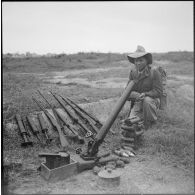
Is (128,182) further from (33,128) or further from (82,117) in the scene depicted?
(82,117)

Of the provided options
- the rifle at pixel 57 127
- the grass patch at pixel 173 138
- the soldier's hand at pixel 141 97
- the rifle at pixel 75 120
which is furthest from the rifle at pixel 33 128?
the soldier's hand at pixel 141 97

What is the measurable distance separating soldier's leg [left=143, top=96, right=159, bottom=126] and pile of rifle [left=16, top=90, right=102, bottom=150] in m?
1.18

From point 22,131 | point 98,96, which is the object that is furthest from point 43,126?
point 98,96

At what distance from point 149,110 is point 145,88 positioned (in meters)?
0.63

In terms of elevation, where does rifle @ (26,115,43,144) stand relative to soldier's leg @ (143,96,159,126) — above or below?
below

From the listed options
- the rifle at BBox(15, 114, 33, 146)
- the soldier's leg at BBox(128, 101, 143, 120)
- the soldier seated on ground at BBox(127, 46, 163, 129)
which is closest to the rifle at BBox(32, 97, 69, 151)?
the rifle at BBox(15, 114, 33, 146)

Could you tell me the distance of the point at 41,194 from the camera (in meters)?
3.96

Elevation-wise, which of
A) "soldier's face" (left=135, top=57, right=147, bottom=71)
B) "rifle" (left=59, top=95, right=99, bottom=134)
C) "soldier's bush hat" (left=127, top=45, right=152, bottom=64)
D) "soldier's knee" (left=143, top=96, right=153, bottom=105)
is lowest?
"rifle" (left=59, top=95, right=99, bottom=134)

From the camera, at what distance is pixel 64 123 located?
6.75 metres

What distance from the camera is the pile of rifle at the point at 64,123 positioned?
596cm

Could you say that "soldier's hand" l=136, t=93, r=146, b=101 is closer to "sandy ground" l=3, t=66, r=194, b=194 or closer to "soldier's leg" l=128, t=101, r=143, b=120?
"soldier's leg" l=128, t=101, r=143, b=120

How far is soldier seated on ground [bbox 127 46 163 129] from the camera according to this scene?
6.93m

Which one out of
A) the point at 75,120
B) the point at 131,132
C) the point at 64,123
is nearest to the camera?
the point at 131,132

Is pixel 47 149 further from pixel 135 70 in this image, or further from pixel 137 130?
pixel 135 70
